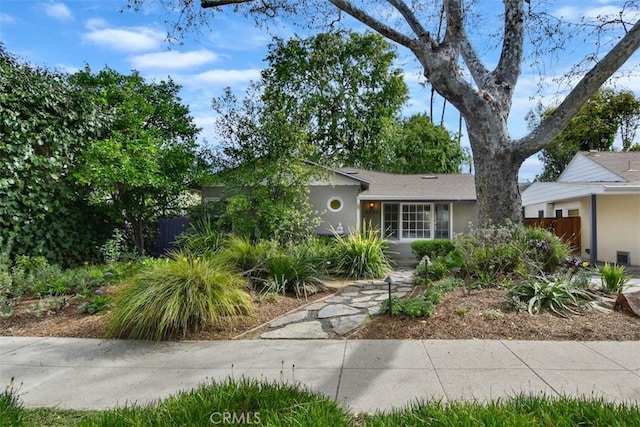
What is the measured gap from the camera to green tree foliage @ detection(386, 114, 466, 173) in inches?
1044

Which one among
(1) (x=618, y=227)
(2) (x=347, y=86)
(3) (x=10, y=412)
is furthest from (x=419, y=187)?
(3) (x=10, y=412)

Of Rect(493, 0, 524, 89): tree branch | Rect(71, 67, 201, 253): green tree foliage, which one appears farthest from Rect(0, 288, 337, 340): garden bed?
Rect(493, 0, 524, 89): tree branch

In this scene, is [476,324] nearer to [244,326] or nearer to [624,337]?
[624,337]

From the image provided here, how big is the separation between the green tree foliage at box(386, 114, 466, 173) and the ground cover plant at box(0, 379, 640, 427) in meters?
24.5

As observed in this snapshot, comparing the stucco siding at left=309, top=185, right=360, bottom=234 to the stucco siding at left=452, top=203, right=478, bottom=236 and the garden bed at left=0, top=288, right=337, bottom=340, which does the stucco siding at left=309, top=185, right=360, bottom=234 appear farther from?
the garden bed at left=0, top=288, right=337, bottom=340

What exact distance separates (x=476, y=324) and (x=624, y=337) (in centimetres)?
170

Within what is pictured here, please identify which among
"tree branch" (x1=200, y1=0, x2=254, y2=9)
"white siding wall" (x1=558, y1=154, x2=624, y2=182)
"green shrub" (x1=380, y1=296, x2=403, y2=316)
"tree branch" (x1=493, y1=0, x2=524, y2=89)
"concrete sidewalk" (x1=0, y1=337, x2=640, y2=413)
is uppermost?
"tree branch" (x1=200, y1=0, x2=254, y2=9)

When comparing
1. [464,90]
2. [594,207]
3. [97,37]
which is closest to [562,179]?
[594,207]

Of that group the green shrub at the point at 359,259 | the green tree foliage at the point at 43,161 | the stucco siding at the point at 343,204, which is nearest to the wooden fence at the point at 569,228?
the stucco siding at the point at 343,204

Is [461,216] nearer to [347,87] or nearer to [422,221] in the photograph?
[422,221]

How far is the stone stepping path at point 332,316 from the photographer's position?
5.09 metres

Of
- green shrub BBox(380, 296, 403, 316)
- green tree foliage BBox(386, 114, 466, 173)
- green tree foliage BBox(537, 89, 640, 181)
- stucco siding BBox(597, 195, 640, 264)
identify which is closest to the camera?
green shrub BBox(380, 296, 403, 316)

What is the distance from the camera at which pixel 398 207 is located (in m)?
14.7

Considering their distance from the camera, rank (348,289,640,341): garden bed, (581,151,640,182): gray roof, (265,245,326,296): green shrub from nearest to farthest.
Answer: (348,289,640,341): garden bed < (265,245,326,296): green shrub < (581,151,640,182): gray roof
